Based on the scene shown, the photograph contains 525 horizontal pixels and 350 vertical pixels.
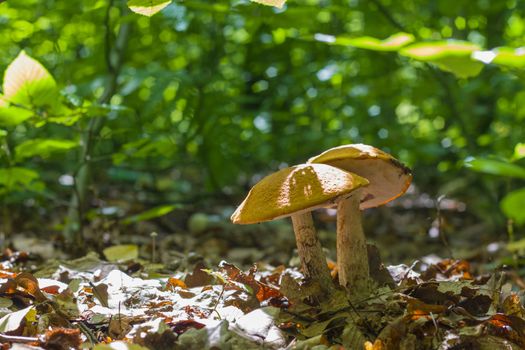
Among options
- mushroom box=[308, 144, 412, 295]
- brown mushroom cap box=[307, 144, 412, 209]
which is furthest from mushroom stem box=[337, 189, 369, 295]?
brown mushroom cap box=[307, 144, 412, 209]

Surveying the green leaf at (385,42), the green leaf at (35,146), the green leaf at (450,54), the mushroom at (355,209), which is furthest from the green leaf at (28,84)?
the green leaf at (450,54)

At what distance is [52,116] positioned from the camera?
286cm

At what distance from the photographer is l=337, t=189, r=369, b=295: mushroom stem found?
2.36 m

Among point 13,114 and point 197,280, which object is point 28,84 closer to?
point 13,114

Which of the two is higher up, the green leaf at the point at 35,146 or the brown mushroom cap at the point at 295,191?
the brown mushroom cap at the point at 295,191

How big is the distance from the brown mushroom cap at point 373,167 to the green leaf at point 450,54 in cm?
82

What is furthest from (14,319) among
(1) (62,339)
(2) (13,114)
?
(2) (13,114)

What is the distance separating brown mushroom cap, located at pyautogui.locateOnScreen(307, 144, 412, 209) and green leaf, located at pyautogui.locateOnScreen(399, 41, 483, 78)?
2.67 feet

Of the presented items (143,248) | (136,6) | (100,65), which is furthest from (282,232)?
(136,6)

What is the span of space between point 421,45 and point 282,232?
4424 millimetres

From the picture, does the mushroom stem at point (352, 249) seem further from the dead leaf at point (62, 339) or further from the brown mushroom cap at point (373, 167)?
the dead leaf at point (62, 339)

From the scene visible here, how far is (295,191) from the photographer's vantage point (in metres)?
2.01

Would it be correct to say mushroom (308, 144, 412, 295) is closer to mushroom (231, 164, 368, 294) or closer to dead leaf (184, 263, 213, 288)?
mushroom (231, 164, 368, 294)

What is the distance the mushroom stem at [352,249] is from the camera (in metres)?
2.36
